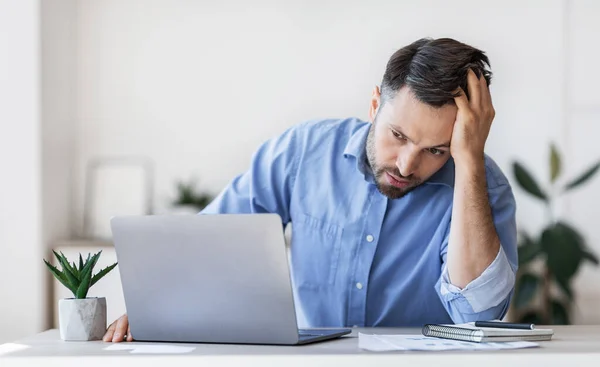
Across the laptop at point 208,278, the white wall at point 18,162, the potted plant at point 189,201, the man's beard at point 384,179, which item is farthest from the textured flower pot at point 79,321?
the potted plant at point 189,201

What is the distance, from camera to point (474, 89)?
2021mm

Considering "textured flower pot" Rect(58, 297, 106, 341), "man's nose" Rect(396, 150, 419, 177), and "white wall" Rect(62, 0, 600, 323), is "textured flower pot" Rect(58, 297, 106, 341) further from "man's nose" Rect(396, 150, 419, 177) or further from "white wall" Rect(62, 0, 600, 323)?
"white wall" Rect(62, 0, 600, 323)

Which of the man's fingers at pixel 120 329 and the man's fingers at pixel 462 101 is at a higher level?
the man's fingers at pixel 462 101

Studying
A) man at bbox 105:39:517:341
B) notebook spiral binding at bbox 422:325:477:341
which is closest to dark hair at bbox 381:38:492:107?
man at bbox 105:39:517:341

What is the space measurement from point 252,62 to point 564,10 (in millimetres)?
1781

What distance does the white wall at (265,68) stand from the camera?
453 cm

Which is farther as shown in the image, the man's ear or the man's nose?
the man's ear

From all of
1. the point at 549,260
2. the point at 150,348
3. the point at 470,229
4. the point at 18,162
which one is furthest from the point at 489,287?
the point at 18,162

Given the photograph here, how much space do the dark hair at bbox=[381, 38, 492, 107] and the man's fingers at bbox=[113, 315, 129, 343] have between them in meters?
0.88

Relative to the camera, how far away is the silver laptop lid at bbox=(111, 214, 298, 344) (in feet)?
5.27

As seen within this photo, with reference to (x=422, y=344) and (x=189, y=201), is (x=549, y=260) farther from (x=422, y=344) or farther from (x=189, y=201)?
(x=422, y=344)

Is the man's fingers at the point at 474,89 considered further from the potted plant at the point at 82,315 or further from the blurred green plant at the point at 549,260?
the blurred green plant at the point at 549,260

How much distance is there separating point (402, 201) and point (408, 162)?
0.26 m

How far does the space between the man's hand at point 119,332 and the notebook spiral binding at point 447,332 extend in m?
0.66
